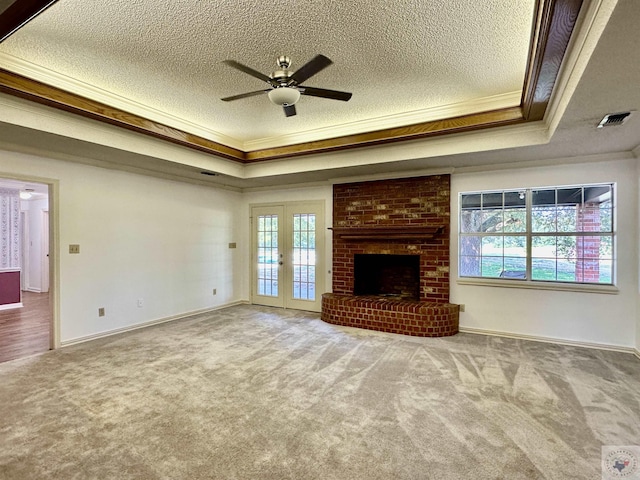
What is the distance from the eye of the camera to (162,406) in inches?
105

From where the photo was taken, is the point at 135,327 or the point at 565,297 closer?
the point at 565,297

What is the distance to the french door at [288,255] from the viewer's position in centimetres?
610

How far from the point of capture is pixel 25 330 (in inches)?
192

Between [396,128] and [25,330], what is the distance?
589 centimetres

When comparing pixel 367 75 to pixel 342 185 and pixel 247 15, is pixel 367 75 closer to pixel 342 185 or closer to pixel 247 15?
pixel 247 15

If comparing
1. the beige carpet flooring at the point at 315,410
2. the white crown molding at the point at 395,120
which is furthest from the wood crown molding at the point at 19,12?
the white crown molding at the point at 395,120

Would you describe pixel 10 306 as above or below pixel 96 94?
below

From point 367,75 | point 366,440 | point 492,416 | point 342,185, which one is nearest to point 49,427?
point 366,440

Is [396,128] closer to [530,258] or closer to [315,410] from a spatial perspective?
[530,258]

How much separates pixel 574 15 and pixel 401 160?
8.59ft

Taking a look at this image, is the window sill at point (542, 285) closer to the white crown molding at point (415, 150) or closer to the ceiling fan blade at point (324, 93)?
the white crown molding at point (415, 150)

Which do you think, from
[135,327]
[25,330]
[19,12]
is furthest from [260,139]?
[25,330]

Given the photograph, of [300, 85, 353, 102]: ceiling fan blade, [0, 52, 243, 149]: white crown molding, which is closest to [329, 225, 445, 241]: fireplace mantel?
[0, 52, 243, 149]: white crown molding

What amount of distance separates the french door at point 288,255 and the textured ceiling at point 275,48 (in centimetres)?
251
